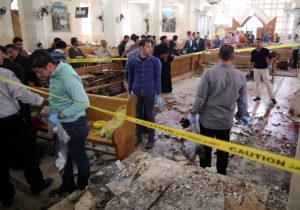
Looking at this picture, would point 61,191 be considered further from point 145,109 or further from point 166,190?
A: point 145,109

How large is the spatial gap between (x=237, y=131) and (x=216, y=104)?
2.81 m

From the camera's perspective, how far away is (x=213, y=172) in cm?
311

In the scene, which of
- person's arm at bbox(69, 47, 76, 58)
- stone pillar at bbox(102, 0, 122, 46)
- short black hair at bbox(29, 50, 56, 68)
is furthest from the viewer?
stone pillar at bbox(102, 0, 122, 46)

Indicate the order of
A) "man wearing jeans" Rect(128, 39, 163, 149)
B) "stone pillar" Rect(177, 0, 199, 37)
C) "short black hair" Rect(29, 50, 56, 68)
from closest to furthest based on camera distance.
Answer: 1. "short black hair" Rect(29, 50, 56, 68)
2. "man wearing jeans" Rect(128, 39, 163, 149)
3. "stone pillar" Rect(177, 0, 199, 37)

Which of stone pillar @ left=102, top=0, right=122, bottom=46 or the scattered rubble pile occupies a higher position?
stone pillar @ left=102, top=0, right=122, bottom=46

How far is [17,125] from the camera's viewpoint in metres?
3.36

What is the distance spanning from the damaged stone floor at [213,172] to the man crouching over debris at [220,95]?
0.55 meters

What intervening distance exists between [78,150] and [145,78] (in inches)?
76.7

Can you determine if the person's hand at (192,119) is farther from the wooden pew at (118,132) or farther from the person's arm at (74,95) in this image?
the person's arm at (74,95)

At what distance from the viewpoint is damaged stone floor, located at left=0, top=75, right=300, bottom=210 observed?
261 centimetres

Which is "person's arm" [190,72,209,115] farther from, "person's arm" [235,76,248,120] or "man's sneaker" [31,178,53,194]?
"man's sneaker" [31,178,53,194]

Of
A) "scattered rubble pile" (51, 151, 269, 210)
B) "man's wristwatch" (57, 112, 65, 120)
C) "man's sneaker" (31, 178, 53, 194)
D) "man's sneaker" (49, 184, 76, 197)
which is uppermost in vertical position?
"man's wristwatch" (57, 112, 65, 120)

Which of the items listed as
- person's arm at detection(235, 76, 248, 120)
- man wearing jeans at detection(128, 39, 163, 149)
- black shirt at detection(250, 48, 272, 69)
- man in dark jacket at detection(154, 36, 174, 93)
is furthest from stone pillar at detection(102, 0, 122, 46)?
person's arm at detection(235, 76, 248, 120)

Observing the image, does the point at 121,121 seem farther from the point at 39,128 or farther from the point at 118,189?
the point at 39,128
